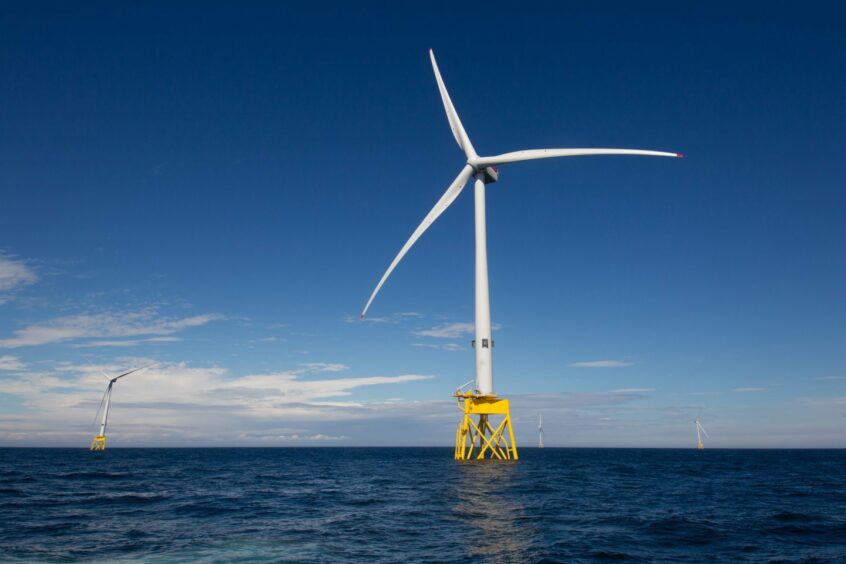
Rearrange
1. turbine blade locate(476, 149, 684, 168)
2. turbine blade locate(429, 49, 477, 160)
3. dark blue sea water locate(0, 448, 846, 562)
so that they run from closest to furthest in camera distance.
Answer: dark blue sea water locate(0, 448, 846, 562) < turbine blade locate(476, 149, 684, 168) < turbine blade locate(429, 49, 477, 160)

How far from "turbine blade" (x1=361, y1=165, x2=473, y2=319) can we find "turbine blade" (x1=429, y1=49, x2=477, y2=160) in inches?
107

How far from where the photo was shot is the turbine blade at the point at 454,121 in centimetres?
7419

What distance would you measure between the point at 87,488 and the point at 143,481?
874cm

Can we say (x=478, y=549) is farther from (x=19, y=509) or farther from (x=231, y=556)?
(x=19, y=509)

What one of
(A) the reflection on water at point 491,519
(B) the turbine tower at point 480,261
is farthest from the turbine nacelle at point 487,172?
(A) the reflection on water at point 491,519

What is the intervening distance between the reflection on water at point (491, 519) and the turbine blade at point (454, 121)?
142 ft

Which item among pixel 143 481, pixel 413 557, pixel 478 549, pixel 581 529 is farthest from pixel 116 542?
pixel 143 481

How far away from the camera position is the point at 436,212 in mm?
69750

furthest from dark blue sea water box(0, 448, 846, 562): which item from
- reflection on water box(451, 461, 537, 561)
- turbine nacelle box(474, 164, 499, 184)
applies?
turbine nacelle box(474, 164, 499, 184)

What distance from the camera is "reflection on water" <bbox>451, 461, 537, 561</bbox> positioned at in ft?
82.7

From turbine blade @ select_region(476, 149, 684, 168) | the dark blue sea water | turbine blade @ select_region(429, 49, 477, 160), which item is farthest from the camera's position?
turbine blade @ select_region(429, 49, 477, 160)

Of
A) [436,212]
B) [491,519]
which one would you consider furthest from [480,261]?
[491,519]

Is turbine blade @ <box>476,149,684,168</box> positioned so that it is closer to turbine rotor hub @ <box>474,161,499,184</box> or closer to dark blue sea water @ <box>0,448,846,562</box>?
turbine rotor hub @ <box>474,161,499,184</box>

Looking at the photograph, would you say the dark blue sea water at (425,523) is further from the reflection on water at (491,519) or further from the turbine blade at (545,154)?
the turbine blade at (545,154)
